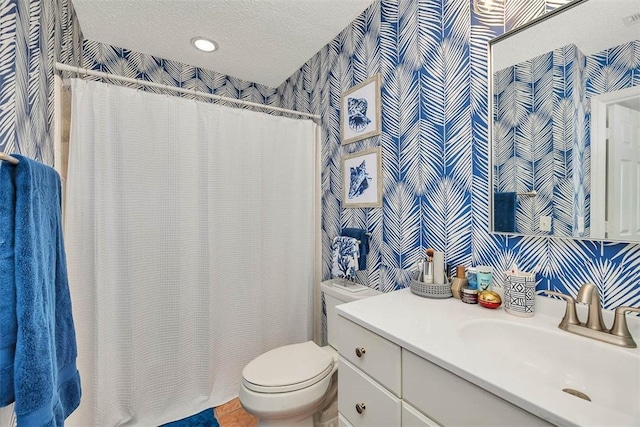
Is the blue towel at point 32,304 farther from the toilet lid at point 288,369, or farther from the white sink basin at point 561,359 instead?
the white sink basin at point 561,359

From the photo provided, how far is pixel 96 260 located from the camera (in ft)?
4.67

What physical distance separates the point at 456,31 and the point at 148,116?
61.0 inches

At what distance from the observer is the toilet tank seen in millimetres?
1590

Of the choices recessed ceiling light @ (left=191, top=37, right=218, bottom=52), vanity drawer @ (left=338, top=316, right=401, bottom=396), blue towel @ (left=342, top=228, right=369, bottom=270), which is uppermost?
recessed ceiling light @ (left=191, top=37, right=218, bottom=52)

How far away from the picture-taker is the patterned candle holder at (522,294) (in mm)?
970

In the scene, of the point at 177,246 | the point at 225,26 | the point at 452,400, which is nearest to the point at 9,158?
the point at 177,246

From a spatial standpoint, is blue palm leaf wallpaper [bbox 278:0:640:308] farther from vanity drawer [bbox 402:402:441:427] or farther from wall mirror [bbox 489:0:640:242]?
vanity drawer [bbox 402:402:441:427]

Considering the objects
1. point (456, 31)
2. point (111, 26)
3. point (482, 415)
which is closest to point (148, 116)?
point (111, 26)

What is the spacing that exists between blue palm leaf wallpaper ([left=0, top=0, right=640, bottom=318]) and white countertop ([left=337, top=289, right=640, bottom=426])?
17 cm

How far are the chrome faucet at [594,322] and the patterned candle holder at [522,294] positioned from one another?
0.08m

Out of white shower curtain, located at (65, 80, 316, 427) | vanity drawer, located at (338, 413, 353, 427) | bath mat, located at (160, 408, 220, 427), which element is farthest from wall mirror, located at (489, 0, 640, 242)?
bath mat, located at (160, 408, 220, 427)

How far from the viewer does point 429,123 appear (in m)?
1.35

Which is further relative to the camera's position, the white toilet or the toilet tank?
the toilet tank

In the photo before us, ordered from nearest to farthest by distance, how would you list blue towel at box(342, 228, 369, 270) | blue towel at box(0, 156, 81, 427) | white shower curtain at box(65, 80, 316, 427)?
1. blue towel at box(0, 156, 81, 427)
2. white shower curtain at box(65, 80, 316, 427)
3. blue towel at box(342, 228, 369, 270)
